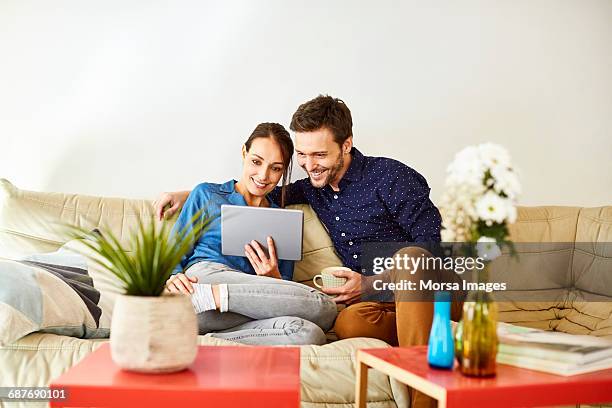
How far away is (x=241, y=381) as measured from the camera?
125 centimetres

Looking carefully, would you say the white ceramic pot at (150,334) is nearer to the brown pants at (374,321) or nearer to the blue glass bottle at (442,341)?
the blue glass bottle at (442,341)

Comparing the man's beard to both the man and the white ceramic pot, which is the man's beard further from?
the white ceramic pot

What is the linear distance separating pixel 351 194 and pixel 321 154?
20 centimetres

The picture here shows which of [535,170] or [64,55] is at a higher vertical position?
[64,55]

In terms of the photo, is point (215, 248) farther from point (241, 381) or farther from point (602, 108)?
point (602, 108)

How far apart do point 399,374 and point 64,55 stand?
2.14 m

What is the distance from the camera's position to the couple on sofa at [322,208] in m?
2.19

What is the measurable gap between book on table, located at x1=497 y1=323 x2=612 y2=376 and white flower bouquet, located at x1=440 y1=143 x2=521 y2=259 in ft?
0.83

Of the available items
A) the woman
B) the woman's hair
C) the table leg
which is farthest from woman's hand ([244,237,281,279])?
the table leg

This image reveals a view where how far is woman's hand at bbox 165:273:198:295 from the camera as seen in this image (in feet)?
6.92

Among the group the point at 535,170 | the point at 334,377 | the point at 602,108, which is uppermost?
the point at 602,108

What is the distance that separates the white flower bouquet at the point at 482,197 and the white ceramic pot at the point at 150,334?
0.60m

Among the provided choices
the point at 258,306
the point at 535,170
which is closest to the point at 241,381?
the point at 258,306

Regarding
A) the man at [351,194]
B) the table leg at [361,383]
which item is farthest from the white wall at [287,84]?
the table leg at [361,383]
